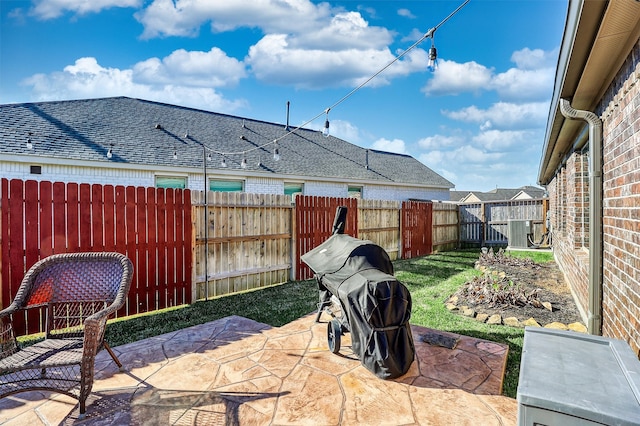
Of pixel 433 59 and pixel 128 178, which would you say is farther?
pixel 128 178

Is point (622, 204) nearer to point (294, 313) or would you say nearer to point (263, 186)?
Result: point (294, 313)

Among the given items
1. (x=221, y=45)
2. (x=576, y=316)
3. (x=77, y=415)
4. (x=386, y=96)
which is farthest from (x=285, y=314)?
(x=386, y=96)

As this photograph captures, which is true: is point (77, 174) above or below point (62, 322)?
above

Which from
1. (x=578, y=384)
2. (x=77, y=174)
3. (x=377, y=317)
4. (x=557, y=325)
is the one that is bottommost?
(x=557, y=325)

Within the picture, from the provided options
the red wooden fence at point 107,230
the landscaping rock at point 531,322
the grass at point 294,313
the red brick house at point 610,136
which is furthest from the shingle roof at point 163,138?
the red brick house at point 610,136

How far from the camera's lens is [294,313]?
16.6 ft

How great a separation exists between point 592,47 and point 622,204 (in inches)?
44.9

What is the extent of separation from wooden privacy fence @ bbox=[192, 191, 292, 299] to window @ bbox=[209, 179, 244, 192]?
173 inches

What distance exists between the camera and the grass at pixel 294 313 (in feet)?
13.2

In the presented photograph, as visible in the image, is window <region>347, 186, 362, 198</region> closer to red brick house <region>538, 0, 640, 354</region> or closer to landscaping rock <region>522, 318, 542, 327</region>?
landscaping rock <region>522, 318, 542, 327</region>

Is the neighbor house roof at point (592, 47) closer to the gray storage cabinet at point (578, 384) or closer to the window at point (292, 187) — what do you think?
the gray storage cabinet at point (578, 384)

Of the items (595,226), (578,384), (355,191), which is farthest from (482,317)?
(355,191)

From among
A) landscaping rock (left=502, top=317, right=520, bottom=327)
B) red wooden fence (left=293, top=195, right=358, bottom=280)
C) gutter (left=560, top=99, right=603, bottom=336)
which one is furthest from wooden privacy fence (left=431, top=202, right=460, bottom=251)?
gutter (left=560, top=99, right=603, bottom=336)

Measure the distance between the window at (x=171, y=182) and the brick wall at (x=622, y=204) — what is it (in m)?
9.93
